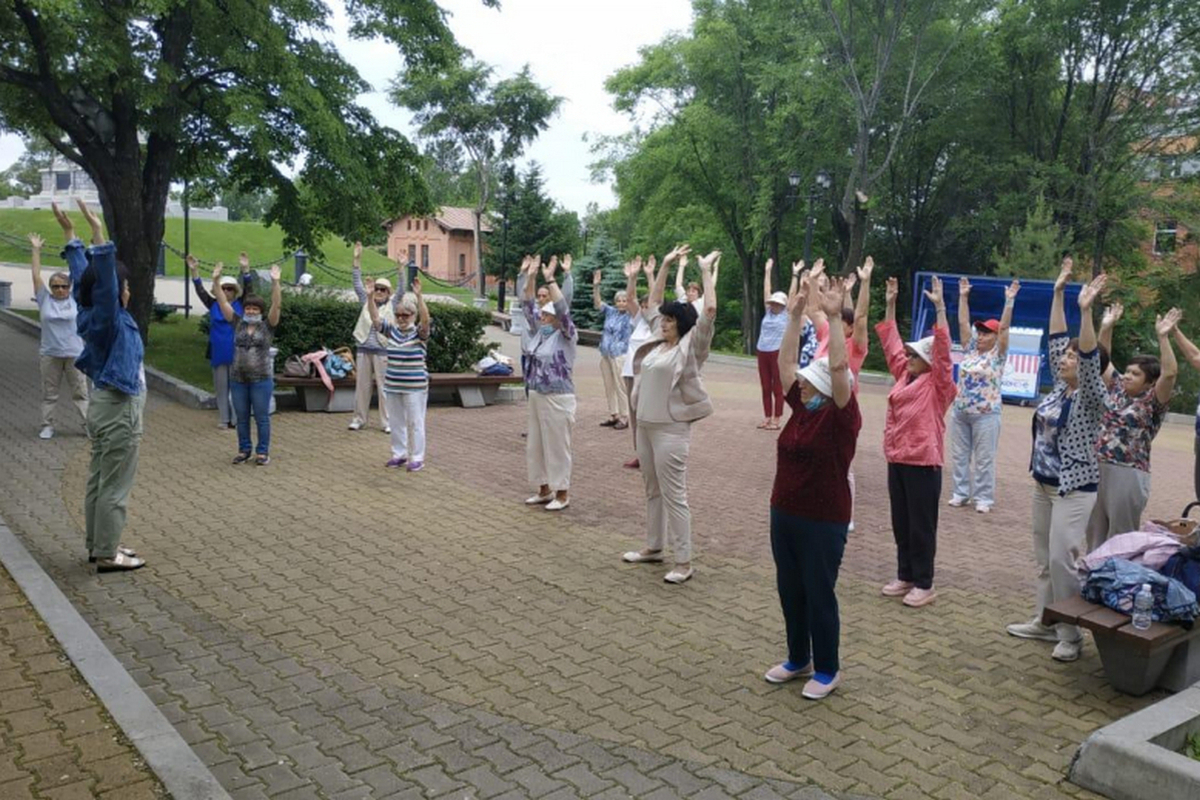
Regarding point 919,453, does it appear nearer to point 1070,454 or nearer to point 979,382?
point 1070,454

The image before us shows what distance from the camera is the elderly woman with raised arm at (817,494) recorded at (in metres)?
4.67

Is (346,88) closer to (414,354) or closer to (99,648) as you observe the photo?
(414,354)

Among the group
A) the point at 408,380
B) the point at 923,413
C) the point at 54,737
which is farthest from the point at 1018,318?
the point at 54,737

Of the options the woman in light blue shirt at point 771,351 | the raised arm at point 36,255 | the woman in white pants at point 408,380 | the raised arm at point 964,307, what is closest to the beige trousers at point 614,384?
the woman in light blue shirt at point 771,351

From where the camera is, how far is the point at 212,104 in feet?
53.6

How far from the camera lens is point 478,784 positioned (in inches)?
153

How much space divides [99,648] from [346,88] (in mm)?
14347

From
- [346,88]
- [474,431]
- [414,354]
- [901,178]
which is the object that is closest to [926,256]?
[901,178]

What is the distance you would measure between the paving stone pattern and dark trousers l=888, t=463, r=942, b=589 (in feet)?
15.0

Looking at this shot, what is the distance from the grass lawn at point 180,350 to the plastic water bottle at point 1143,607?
40.5 ft

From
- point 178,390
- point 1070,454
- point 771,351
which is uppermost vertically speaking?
point 771,351

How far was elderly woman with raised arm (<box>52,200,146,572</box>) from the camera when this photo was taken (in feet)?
19.5

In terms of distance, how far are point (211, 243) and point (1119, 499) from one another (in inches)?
2136

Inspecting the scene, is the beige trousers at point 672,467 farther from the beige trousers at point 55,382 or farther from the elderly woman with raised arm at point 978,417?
the beige trousers at point 55,382
